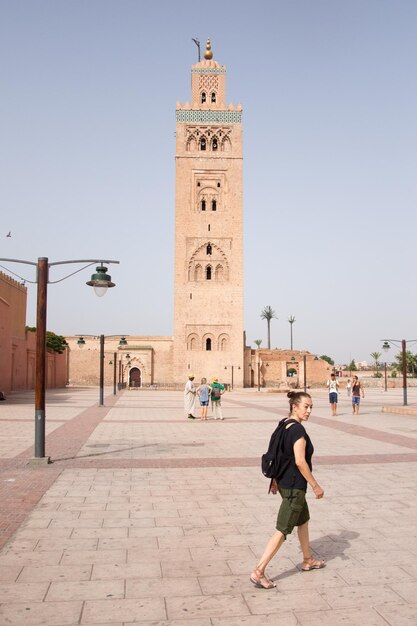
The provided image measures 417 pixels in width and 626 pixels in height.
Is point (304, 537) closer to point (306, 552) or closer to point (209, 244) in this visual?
point (306, 552)

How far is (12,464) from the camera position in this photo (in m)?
9.16

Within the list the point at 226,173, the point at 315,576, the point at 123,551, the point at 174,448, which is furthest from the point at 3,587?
the point at 226,173

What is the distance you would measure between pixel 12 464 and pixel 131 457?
2024mm

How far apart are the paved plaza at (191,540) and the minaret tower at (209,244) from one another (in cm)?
4348

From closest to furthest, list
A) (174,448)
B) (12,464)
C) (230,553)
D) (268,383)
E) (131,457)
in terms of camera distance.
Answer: (230,553) → (12,464) → (131,457) → (174,448) → (268,383)

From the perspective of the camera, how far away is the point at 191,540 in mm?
5316

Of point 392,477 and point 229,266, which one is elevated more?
point 229,266

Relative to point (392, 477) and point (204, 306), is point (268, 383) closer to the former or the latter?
point (204, 306)

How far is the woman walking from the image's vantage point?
4.24 meters

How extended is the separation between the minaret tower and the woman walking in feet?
163

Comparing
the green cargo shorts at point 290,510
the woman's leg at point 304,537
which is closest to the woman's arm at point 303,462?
the green cargo shorts at point 290,510

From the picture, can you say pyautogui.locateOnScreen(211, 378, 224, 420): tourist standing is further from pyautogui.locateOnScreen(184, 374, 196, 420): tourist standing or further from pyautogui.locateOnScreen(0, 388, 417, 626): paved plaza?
pyautogui.locateOnScreen(0, 388, 417, 626): paved plaza

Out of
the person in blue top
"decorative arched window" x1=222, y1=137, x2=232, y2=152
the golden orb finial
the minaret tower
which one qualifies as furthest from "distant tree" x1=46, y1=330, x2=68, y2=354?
the person in blue top

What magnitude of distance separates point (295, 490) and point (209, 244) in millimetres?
51598
